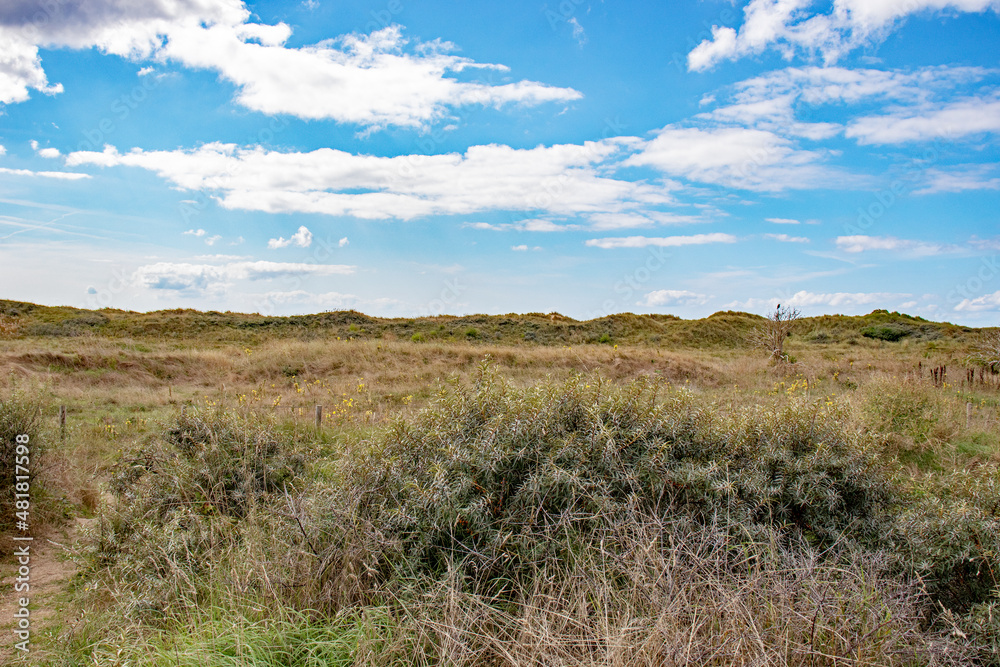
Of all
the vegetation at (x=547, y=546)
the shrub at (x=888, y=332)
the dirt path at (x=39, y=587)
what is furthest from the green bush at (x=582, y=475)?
the shrub at (x=888, y=332)

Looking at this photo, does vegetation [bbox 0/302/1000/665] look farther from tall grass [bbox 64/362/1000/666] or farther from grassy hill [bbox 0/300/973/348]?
grassy hill [bbox 0/300/973/348]

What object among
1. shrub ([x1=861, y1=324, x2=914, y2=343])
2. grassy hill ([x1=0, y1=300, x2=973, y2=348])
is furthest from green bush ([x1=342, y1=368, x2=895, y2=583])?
shrub ([x1=861, y1=324, x2=914, y2=343])

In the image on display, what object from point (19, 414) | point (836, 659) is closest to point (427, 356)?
point (19, 414)

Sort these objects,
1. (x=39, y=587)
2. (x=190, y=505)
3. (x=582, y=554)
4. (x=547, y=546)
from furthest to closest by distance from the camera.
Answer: (x=190, y=505)
(x=39, y=587)
(x=547, y=546)
(x=582, y=554)

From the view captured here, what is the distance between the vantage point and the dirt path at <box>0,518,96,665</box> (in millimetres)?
4656

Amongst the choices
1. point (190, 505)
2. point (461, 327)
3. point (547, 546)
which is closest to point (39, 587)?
point (190, 505)

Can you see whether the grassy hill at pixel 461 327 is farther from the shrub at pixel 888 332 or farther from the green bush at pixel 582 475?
the green bush at pixel 582 475

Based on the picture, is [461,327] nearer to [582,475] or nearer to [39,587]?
[39,587]

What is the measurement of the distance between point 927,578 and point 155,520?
676 centimetres

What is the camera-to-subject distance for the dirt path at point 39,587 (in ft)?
15.3

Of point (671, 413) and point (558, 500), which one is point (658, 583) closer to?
point (558, 500)

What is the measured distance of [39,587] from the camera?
5742mm

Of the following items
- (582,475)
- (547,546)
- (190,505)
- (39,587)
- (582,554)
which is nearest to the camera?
(582,554)

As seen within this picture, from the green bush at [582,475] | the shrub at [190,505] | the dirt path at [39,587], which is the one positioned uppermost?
the green bush at [582,475]
